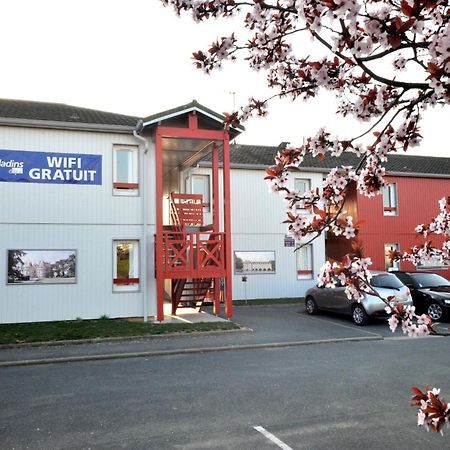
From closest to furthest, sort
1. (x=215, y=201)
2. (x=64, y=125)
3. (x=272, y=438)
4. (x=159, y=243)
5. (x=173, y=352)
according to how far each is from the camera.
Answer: (x=272, y=438)
(x=173, y=352)
(x=159, y=243)
(x=64, y=125)
(x=215, y=201)

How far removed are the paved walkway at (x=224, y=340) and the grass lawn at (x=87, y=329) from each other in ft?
1.32

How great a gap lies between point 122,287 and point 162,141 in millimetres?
4962

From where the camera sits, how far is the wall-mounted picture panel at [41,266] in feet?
48.8

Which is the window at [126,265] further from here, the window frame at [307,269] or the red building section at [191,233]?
the window frame at [307,269]

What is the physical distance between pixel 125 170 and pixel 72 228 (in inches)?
99.4

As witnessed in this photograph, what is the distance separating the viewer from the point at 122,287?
15.7 metres

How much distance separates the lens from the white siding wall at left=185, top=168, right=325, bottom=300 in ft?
71.3

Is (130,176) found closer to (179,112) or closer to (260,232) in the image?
(179,112)

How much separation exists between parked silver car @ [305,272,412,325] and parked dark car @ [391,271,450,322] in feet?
5.28

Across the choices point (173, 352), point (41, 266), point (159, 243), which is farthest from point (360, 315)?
point (41, 266)

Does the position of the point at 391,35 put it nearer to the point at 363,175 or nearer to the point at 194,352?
the point at 363,175

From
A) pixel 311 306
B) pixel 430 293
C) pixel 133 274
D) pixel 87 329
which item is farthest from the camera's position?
pixel 311 306

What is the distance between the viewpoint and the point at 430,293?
15.7 meters

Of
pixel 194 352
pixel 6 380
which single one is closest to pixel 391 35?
pixel 6 380
